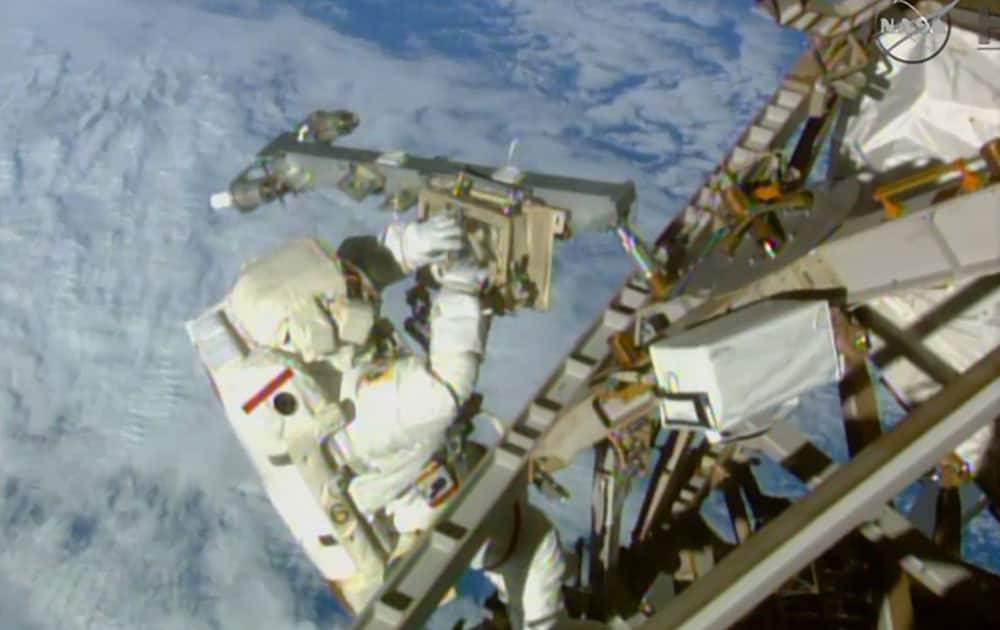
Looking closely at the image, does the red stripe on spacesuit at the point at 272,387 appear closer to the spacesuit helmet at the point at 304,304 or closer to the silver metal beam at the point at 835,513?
the spacesuit helmet at the point at 304,304

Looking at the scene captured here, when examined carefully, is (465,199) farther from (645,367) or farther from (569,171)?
(569,171)

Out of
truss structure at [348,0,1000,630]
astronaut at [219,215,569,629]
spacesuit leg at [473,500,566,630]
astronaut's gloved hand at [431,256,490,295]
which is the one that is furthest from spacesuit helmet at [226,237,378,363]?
spacesuit leg at [473,500,566,630]

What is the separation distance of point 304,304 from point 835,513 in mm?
2137

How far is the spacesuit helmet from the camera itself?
400 cm

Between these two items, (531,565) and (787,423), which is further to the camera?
(787,423)

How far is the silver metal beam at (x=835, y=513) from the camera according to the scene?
2.66m

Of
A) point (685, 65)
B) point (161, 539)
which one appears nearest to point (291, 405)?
point (161, 539)

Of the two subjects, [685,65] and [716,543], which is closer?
[716,543]

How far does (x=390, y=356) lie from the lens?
4.24 m

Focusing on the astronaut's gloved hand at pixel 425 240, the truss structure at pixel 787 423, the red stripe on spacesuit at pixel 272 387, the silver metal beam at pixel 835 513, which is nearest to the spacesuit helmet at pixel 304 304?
the red stripe on spacesuit at pixel 272 387

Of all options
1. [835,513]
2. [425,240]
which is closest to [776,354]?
[835,513]

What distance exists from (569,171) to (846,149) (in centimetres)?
1703

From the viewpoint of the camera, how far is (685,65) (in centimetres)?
2756

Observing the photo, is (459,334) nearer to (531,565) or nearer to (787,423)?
(531,565)
